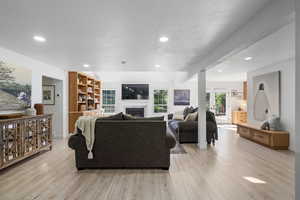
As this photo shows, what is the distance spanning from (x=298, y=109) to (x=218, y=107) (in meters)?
9.07

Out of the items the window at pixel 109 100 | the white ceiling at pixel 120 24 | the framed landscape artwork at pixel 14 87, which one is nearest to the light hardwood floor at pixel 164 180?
the framed landscape artwork at pixel 14 87

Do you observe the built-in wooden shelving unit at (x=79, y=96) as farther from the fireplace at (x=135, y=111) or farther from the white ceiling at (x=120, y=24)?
the white ceiling at (x=120, y=24)

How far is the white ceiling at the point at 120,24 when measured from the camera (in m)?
2.08

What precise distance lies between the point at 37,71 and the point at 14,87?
1.04m

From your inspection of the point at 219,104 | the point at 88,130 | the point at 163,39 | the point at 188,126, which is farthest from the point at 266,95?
the point at 88,130

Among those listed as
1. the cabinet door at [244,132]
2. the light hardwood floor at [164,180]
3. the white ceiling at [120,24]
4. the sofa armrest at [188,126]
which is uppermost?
the white ceiling at [120,24]

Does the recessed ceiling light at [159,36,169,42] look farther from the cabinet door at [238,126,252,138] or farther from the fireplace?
the fireplace

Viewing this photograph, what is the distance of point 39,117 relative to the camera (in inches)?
166

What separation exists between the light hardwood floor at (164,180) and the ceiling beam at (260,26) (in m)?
2.14

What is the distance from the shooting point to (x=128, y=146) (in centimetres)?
327

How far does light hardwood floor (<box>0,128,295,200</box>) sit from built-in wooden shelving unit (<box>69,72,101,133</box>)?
2708 millimetres

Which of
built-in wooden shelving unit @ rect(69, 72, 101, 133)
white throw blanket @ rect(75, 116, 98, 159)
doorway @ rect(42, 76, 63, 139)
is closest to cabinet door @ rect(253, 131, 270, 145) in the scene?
white throw blanket @ rect(75, 116, 98, 159)

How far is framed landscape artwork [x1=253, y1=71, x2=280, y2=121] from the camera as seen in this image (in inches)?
201

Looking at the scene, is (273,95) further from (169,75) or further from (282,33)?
(169,75)
